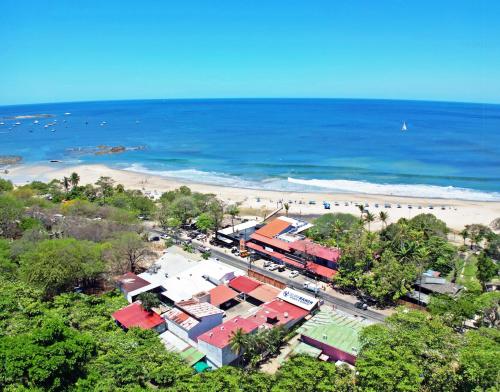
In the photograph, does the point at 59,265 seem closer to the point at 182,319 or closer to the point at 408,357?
the point at 182,319

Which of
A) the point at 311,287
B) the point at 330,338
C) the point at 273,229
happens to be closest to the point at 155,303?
the point at 330,338

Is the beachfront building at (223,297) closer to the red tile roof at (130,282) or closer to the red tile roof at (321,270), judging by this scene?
the red tile roof at (130,282)

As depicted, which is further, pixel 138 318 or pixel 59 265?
pixel 59 265

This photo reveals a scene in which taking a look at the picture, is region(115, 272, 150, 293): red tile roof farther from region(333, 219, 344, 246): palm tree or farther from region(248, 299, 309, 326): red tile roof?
region(333, 219, 344, 246): palm tree

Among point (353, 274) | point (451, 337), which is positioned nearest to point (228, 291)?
point (353, 274)

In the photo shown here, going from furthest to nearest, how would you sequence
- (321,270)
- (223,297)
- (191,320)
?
1. (321,270)
2. (223,297)
3. (191,320)

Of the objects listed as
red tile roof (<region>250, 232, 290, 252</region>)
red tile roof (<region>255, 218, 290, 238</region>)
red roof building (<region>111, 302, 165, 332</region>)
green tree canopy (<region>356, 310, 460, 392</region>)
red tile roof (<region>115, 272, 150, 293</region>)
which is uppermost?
green tree canopy (<region>356, 310, 460, 392</region>)

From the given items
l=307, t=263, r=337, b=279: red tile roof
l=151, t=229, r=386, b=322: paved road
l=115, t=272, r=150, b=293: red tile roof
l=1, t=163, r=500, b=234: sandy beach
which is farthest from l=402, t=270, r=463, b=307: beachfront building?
l=115, t=272, r=150, b=293: red tile roof
